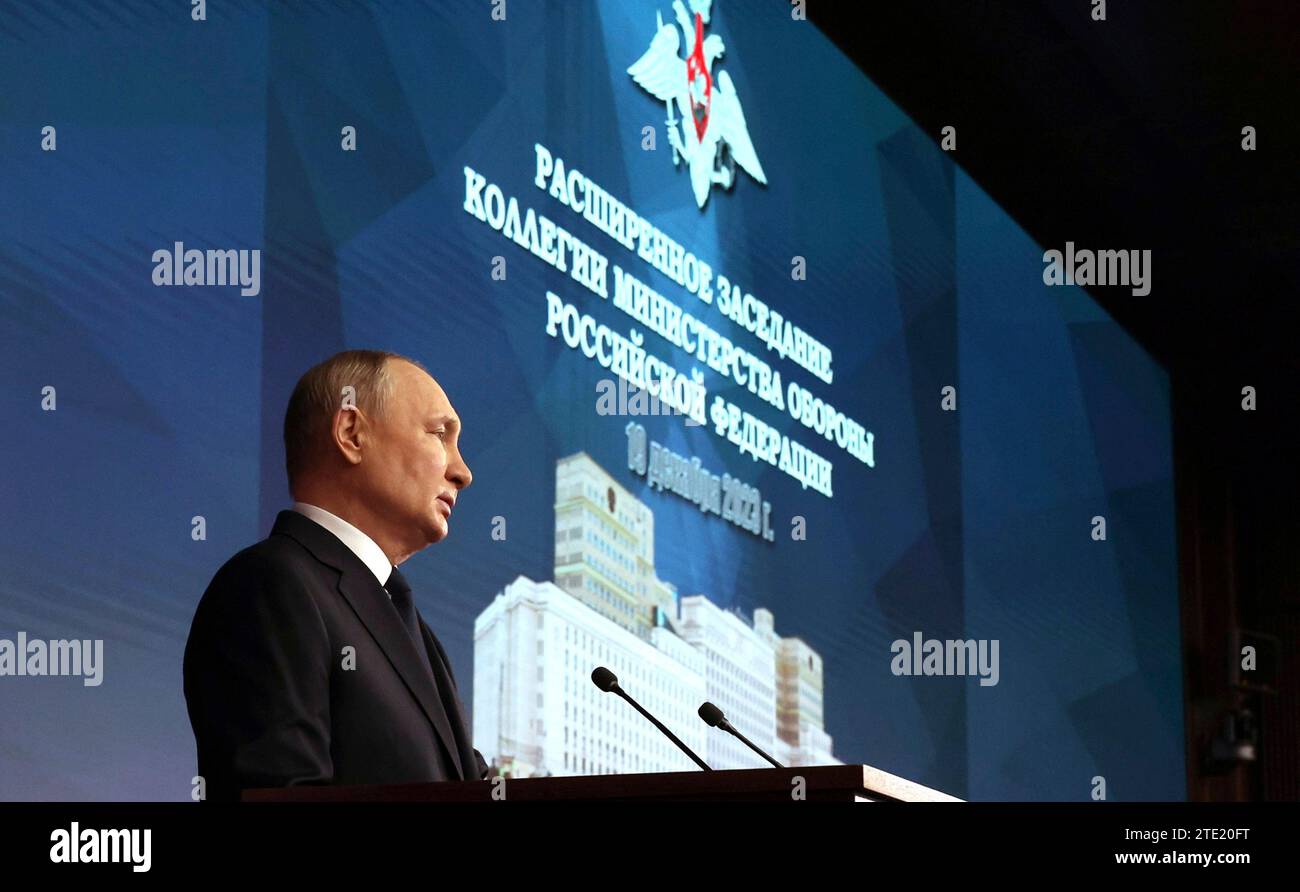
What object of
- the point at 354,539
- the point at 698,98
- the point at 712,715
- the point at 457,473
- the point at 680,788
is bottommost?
the point at 680,788

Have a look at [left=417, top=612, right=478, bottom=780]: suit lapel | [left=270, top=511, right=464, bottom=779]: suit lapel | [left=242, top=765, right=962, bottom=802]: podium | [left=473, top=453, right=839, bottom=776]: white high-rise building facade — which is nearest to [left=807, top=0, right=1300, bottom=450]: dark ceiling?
[left=473, top=453, right=839, bottom=776]: white high-rise building facade

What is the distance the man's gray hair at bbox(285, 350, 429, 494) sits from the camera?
270cm

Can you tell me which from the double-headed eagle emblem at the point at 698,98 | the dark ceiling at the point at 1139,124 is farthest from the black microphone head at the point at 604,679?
the dark ceiling at the point at 1139,124

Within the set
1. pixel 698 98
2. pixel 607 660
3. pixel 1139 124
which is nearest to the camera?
pixel 607 660

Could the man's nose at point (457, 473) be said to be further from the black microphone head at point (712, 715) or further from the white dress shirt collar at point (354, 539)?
the black microphone head at point (712, 715)

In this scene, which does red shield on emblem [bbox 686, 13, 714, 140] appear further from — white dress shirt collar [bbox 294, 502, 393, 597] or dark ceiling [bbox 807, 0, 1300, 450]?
white dress shirt collar [bbox 294, 502, 393, 597]

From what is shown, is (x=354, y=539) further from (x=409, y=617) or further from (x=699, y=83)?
(x=699, y=83)

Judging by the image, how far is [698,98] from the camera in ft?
19.6

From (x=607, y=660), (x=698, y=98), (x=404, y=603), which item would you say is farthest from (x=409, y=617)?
A: (x=698, y=98)

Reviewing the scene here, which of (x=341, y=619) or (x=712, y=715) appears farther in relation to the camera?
(x=712, y=715)

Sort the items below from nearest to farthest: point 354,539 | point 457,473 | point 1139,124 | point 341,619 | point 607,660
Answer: point 341,619, point 354,539, point 457,473, point 607,660, point 1139,124

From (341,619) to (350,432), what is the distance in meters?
0.33
